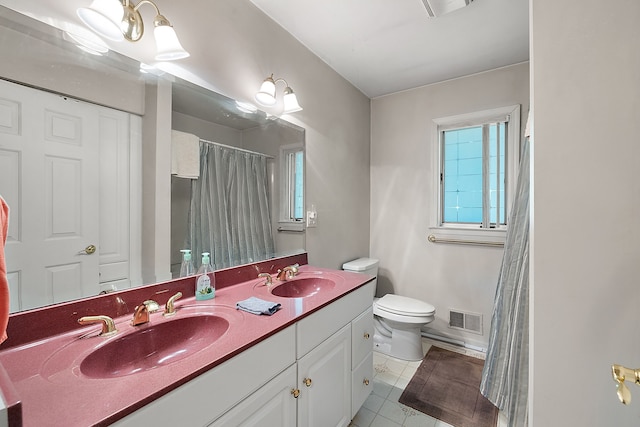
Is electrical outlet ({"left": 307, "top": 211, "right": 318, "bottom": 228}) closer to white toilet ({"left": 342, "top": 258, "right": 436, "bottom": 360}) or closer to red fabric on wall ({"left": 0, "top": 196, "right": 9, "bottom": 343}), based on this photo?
white toilet ({"left": 342, "top": 258, "right": 436, "bottom": 360})

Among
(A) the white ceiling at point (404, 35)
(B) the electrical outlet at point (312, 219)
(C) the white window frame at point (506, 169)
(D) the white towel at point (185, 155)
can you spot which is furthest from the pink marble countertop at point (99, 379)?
(C) the white window frame at point (506, 169)

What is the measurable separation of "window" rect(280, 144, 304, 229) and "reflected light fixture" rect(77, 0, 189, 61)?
81 centimetres

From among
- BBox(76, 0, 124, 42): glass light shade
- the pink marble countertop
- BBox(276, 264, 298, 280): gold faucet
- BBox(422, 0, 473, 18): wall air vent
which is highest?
BBox(422, 0, 473, 18): wall air vent

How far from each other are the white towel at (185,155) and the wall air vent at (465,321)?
235 cm

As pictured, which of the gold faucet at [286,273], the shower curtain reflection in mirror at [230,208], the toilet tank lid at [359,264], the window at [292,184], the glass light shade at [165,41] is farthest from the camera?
the toilet tank lid at [359,264]

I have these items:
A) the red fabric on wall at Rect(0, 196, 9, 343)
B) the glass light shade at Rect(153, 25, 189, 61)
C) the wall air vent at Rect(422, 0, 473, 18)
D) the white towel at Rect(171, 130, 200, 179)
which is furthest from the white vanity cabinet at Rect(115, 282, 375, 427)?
the wall air vent at Rect(422, 0, 473, 18)

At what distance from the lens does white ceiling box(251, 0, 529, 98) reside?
60.8 inches

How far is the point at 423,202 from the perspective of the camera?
250cm

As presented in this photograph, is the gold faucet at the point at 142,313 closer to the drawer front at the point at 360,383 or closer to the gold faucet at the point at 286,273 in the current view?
the gold faucet at the point at 286,273

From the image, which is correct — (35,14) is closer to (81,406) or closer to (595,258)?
(81,406)

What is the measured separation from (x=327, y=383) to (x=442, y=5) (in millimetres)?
2037

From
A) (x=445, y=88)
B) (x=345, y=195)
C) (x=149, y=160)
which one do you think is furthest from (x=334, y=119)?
(x=149, y=160)

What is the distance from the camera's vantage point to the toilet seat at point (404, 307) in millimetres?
2016

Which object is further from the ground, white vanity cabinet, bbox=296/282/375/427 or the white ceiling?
the white ceiling
